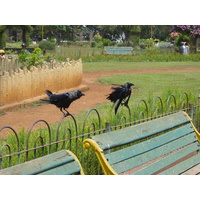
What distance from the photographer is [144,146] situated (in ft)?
12.9

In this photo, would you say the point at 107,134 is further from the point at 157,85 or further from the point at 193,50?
the point at 157,85

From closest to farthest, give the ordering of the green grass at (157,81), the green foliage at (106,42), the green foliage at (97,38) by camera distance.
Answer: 1. the green foliage at (97,38)
2. the green foliage at (106,42)
3. the green grass at (157,81)

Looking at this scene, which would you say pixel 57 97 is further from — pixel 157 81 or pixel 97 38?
pixel 157 81

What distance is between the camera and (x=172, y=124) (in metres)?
4.44

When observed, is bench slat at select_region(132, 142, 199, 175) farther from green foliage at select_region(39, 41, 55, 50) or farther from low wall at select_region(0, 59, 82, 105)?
green foliage at select_region(39, 41, 55, 50)

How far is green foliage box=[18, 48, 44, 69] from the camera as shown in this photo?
21.9 feet

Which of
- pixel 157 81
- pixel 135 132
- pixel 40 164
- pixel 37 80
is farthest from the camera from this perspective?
pixel 157 81

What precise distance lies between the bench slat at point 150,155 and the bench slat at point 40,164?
18.4 inches

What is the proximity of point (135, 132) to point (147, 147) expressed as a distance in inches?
7.7

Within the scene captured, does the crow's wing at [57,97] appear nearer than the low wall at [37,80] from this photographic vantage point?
Yes

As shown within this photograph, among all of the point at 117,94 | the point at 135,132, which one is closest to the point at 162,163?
the point at 135,132

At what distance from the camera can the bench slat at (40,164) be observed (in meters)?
3.01

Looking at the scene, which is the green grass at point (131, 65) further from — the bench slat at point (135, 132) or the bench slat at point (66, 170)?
A: the bench slat at point (66, 170)

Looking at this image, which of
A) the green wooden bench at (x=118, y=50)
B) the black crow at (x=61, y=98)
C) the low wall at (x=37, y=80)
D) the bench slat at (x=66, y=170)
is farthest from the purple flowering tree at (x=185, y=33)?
the bench slat at (x=66, y=170)
